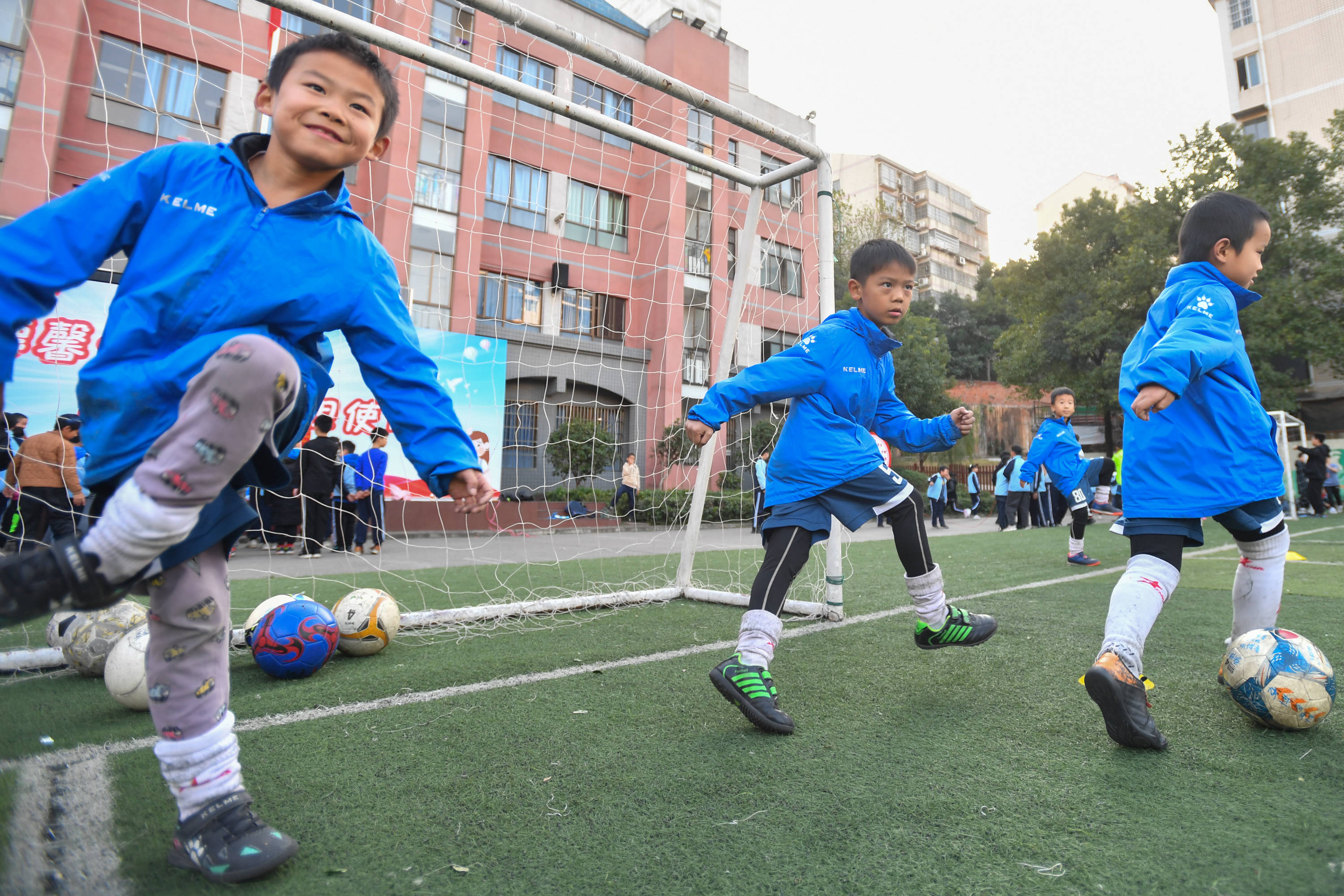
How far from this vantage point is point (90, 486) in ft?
4.44

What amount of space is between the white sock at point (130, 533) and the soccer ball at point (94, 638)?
7.57ft

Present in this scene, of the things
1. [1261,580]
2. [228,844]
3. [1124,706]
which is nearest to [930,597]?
[1124,706]

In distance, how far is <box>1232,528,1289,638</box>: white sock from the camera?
2453 mm

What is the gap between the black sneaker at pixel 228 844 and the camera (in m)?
1.35

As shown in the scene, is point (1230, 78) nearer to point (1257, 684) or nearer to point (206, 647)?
point (1257, 684)

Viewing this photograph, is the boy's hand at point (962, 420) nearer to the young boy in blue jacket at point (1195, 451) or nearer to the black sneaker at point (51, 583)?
the young boy in blue jacket at point (1195, 451)

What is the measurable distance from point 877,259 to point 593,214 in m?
5.49

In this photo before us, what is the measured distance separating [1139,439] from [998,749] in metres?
1.21

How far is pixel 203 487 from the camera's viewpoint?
1225mm

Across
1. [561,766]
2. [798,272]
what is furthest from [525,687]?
[798,272]

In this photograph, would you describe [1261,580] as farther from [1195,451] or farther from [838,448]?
[838,448]

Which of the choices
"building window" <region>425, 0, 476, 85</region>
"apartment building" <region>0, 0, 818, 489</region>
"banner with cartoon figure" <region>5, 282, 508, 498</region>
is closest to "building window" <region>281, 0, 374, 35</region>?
"apartment building" <region>0, 0, 818, 489</region>

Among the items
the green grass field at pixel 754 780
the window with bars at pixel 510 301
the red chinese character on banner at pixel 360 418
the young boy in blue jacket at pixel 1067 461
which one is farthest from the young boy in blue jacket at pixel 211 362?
the red chinese character on banner at pixel 360 418

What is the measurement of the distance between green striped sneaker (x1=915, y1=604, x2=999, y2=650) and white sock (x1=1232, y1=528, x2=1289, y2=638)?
2.71 feet
